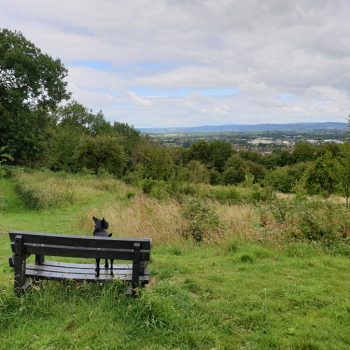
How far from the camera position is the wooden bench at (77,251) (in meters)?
4.37

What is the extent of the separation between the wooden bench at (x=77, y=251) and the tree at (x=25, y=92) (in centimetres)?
2914

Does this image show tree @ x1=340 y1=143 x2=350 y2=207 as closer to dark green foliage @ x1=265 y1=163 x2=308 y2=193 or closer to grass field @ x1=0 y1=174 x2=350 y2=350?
grass field @ x1=0 y1=174 x2=350 y2=350

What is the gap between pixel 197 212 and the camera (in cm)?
923

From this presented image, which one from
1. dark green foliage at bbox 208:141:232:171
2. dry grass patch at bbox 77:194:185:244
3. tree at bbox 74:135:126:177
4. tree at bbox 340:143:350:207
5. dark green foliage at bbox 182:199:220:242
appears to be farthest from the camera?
dark green foliage at bbox 208:141:232:171

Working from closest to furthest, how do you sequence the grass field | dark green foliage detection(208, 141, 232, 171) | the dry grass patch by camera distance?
the grass field < the dry grass patch < dark green foliage detection(208, 141, 232, 171)

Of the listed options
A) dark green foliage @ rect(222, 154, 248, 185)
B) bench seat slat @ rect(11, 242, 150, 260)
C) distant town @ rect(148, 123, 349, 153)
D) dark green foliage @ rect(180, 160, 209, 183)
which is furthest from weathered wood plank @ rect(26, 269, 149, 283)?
dark green foliage @ rect(222, 154, 248, 185)

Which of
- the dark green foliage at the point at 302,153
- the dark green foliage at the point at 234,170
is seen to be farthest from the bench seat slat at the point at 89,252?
the dark green foliage at the point at 302,153

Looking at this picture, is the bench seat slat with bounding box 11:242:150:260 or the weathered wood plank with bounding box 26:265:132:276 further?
the weathered wood plank with bounding box 26:265:132:276

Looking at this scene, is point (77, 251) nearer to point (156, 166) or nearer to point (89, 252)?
point (89, 252)

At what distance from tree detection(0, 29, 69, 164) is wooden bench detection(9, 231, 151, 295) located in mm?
29138

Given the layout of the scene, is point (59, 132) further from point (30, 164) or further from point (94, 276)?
point (94, 276)

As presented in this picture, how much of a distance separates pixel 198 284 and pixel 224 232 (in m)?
3.22

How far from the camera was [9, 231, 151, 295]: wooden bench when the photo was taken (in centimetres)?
437

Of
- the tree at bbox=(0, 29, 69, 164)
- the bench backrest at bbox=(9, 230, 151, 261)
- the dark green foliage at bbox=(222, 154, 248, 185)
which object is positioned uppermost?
the tree at bbox=(0, 29, 69, 164)
